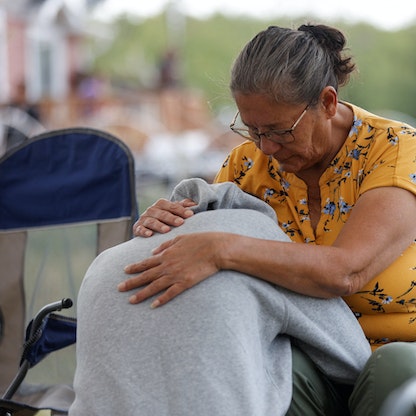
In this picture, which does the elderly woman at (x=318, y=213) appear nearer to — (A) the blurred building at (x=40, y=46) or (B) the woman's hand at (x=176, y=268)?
(B) the woman's hand at (x=176, y=268)

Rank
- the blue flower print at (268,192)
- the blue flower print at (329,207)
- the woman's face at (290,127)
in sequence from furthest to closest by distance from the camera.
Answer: the blue flower print at (268,192), the blue flower print at (329,207), the woman's face at (290,127)

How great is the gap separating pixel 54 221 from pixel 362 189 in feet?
4.01

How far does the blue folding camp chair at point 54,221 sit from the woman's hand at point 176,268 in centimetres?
87

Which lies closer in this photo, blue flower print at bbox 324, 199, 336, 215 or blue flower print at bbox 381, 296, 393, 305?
blue flower print at bbox 381, 296, 393, 305

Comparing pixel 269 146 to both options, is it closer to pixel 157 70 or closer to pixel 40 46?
pixel 40 46

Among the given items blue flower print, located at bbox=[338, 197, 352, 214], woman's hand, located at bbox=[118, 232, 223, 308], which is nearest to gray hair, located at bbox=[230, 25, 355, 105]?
blue flower print, located at bbox=[338, 197, 352, 214]

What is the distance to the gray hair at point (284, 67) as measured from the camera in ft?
6.25

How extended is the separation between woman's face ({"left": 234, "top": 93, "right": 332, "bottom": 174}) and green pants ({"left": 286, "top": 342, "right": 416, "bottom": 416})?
0.52m

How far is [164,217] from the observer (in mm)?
1857

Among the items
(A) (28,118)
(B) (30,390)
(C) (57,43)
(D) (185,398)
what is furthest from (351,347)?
(C) (57,43)

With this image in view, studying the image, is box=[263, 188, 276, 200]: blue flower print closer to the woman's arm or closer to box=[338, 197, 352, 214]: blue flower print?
box=[338, 197, 352, 214]: blue flower print

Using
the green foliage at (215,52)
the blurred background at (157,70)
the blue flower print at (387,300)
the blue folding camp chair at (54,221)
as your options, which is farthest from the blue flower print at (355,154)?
the green foliage at (215,52)

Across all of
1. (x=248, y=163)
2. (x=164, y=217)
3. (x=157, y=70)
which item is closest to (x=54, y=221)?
(x=248, y=163)

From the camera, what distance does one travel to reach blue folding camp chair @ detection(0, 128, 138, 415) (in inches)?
103
